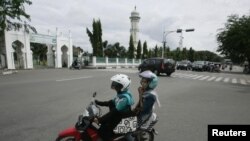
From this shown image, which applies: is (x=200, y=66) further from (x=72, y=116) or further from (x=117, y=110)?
(x=117, y=110)

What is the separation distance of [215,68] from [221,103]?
32033 millimetres

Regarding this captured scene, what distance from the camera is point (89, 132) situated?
12.3 ft

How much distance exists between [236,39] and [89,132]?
40117mm

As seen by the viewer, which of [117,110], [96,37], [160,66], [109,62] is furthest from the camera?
[109,62]

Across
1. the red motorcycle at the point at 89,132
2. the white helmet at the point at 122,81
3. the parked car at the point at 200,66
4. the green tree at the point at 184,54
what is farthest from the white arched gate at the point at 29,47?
the green tree at the point at 184,54

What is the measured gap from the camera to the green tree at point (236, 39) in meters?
37.7

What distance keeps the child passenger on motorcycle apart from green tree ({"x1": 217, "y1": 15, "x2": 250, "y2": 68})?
38544 millimetres

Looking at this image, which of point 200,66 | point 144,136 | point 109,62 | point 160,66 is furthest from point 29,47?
point 144,136

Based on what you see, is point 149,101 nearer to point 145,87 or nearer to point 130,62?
point 145,87

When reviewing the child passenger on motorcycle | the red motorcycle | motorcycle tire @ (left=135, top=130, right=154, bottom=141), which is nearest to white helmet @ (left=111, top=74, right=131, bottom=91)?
the child passenger on motorcycle

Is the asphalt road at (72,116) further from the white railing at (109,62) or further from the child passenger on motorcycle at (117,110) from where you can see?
the white railing at (109,62)

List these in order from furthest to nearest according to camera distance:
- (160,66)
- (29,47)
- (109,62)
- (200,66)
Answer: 1. (109,62)
2. (200,66)
3. (29,47)
4. (160,66)

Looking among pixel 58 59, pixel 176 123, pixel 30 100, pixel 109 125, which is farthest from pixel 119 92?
pixel 58 59

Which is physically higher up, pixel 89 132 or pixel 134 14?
pixel 134 14
